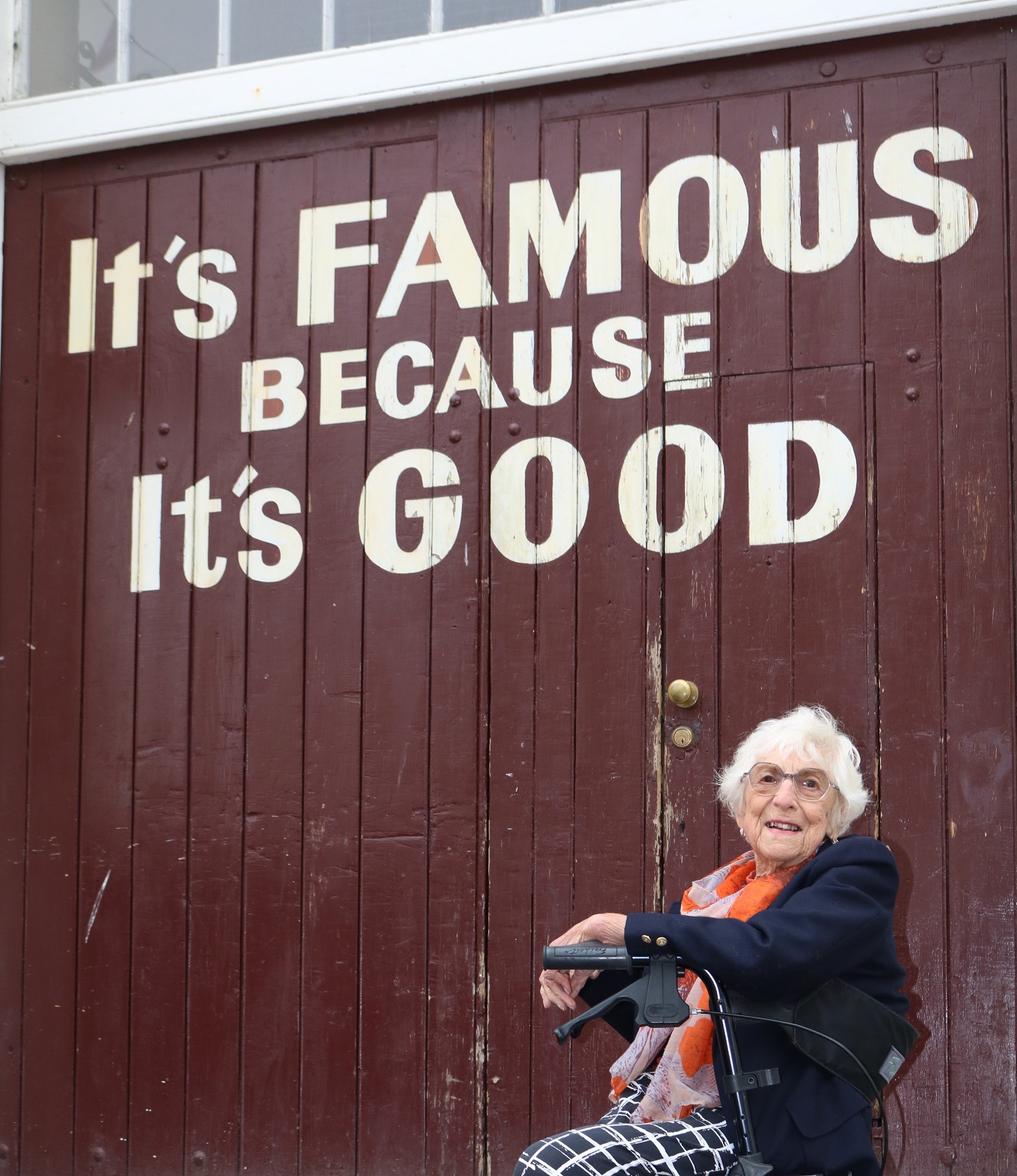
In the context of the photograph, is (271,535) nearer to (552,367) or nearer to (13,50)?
(552,367)

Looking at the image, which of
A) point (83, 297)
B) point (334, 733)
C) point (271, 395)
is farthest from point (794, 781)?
point (83, 297)

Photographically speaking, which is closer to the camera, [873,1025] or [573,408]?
[873,1025]

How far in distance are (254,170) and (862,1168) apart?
3116 mm

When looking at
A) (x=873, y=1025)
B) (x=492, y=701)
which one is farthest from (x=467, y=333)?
(x=873, y=1025)

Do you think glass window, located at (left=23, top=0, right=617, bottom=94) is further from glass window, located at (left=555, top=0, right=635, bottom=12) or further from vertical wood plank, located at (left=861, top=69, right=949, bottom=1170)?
vertical wood plank, located at (left=861, top=69, right=949, bottom=1170)

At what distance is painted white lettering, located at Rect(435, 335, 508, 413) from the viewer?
4211mm

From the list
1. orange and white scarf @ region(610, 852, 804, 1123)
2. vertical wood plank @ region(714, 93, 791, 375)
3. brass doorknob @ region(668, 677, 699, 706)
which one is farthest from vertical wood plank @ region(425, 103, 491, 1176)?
orange and white scarf @ region(610, 852, 804, 1123)

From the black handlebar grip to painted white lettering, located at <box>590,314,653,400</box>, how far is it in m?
1.89

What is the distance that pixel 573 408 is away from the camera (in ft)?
13.6

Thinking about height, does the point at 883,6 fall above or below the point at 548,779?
above

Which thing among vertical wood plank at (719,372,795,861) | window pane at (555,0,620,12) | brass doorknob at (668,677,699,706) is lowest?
brass doorknob at (668,677,699,706)

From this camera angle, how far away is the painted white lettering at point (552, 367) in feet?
13.6

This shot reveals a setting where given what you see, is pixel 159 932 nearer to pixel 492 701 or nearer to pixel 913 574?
pixel 492 701

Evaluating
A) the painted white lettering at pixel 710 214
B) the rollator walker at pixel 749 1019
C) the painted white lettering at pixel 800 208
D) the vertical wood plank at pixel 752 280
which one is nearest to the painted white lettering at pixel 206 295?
the painted white lettering at pixel 710 214
